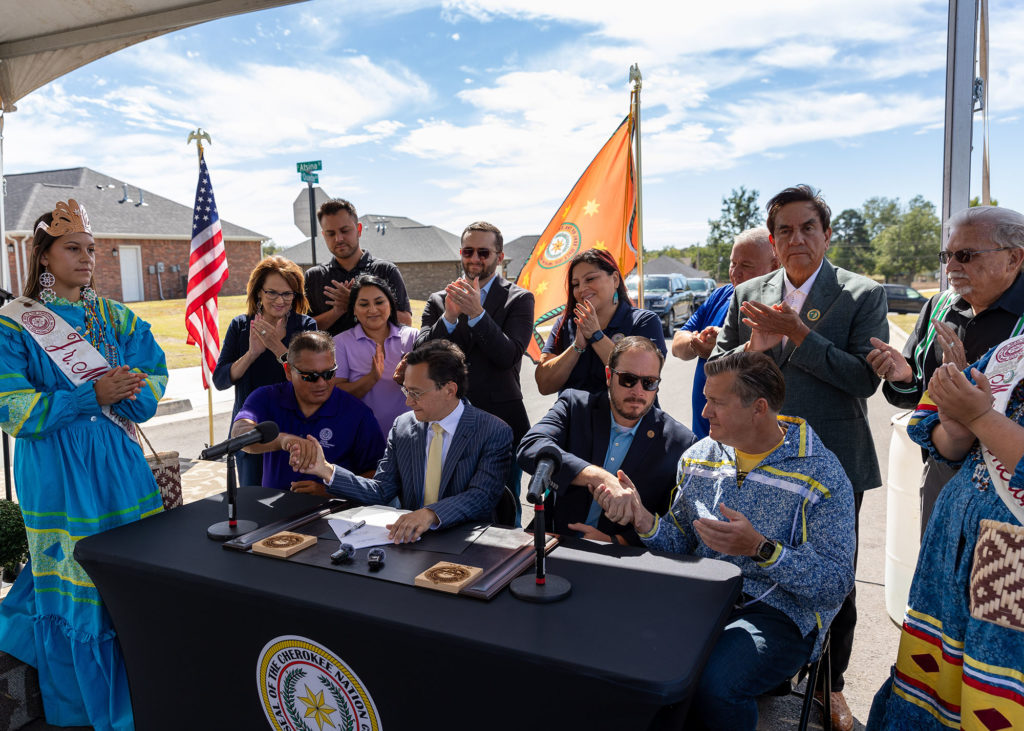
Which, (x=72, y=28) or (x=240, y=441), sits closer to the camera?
(x=240, y=441)

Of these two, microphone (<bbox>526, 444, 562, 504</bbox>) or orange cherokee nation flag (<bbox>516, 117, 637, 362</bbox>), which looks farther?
orange cherokee nation flag (<bbox>516, 117, 637, 362</bbox>)

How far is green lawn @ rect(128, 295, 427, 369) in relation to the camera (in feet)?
48.6

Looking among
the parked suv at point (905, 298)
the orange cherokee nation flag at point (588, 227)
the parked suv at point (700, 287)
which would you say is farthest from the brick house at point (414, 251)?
the orange cherokee nation flag at point (588, 227)

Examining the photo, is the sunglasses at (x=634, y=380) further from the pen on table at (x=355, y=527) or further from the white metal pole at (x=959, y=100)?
the white metal pole at (x=959, y=100)

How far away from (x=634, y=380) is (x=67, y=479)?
7.47ft

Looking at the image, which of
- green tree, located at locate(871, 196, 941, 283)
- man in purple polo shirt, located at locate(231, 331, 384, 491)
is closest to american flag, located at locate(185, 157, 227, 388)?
man in purple polo shirt, located at locate(231, 331, 384, 491)

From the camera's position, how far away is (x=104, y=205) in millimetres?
29047

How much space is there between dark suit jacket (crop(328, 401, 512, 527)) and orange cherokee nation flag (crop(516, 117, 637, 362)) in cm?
215

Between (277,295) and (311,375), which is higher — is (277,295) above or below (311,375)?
above

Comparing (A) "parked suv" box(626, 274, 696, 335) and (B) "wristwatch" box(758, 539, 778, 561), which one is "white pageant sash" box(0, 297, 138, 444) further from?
(A) "parked suv" box(626, 274, 696, 335)

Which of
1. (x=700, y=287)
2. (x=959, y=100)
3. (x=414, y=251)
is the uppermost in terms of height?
(x=414, y=251)

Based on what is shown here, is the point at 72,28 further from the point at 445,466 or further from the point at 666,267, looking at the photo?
the point at 666,267

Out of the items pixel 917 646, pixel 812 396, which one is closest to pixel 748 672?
pixel 917 646

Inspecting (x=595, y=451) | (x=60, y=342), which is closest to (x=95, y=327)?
(x=60, y=342)
